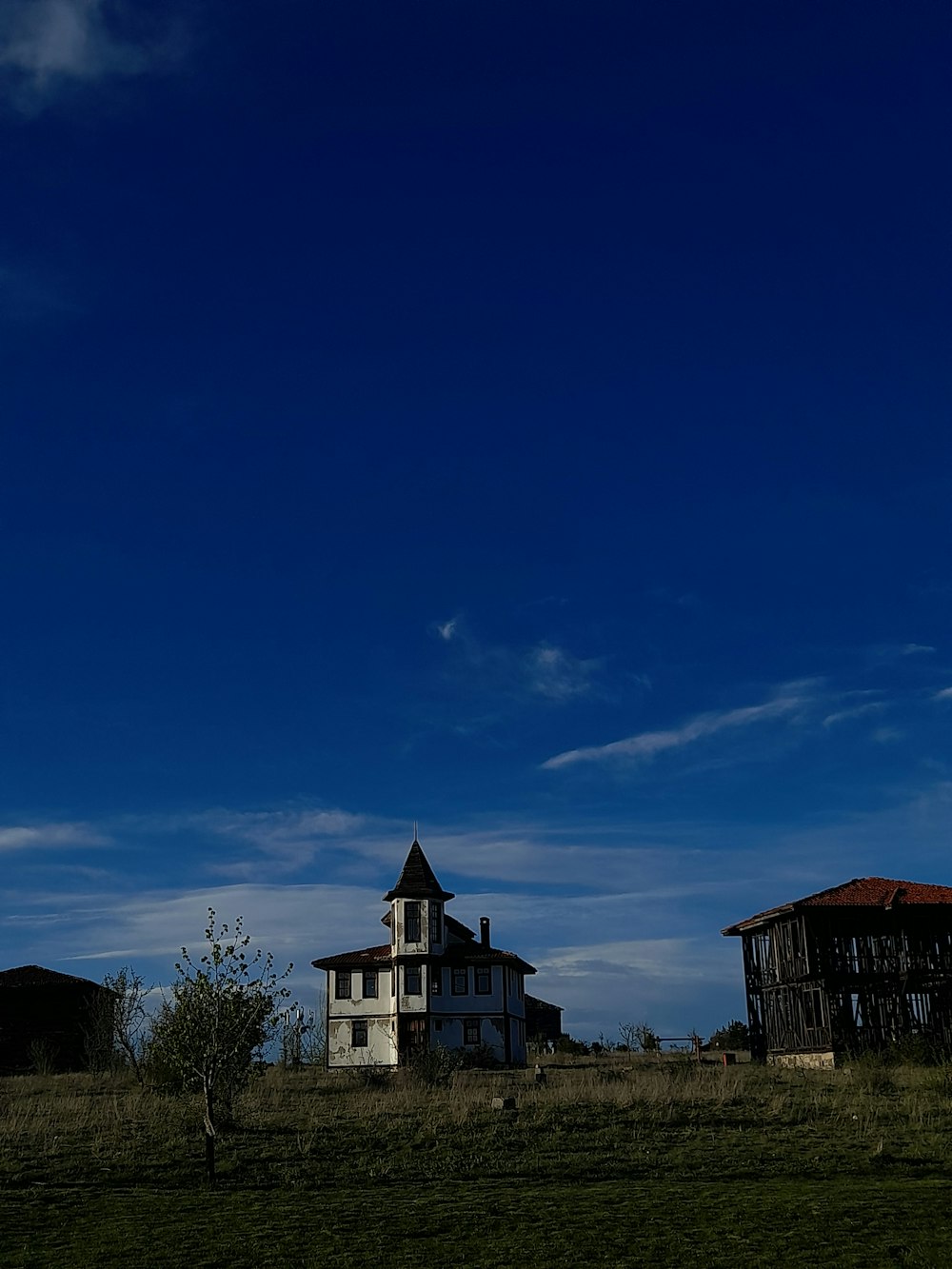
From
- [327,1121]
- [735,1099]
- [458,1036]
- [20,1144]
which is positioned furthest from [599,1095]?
[458,1036]

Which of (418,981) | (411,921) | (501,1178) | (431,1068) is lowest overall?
(501,1178)

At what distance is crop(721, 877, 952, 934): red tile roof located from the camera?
49.1m

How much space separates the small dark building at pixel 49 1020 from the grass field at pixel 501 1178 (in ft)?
66.1

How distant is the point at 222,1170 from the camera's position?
22516 millimetres

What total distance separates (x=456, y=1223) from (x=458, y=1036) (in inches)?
1913

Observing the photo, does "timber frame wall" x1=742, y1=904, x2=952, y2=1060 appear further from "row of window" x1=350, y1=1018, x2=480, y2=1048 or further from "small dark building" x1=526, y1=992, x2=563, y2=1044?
"small dark building" x1=526, y1=992, x2=563, y2=1044

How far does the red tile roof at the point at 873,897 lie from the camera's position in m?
49.1

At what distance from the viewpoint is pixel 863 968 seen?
49312 millimetres

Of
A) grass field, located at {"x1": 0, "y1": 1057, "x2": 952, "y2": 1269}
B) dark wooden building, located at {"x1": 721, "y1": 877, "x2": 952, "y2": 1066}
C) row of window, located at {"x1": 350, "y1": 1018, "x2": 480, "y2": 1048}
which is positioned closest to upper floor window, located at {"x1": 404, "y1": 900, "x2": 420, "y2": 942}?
row of window, located at {"x1": 350, "y1": 1018, "x2": 480, "y2": 1048}

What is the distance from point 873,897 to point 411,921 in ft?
86.9

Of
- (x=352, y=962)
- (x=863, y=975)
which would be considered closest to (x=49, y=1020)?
(x=352, y=962)

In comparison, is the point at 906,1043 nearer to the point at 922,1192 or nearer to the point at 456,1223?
the point at 922,1192

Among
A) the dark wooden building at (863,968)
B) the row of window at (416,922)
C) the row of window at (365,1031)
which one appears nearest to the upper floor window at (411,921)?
the row of window at (416,922)

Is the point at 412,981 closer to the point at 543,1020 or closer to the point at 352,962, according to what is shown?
the point at 352,962
